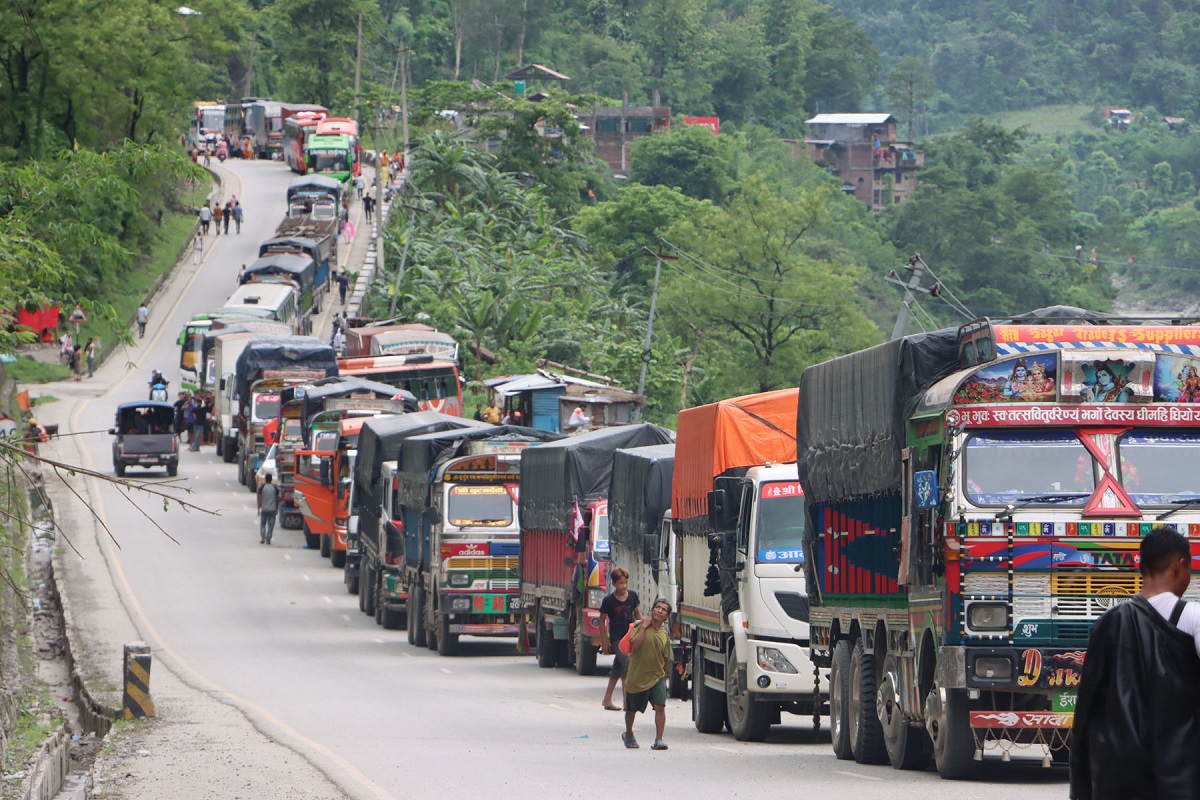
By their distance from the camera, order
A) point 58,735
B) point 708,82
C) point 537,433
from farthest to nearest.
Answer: point 708,82 → point 537,433 → point 58,735

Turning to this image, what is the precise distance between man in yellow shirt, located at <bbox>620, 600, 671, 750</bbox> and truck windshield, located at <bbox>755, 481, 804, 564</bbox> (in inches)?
49.0

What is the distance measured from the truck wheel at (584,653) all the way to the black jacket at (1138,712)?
19318 mm

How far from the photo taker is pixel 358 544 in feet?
120

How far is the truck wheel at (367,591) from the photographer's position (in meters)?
34.8

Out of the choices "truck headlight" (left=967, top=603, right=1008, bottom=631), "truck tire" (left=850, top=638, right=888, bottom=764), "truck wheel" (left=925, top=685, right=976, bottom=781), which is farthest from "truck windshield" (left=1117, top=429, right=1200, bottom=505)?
"truck tire" (left=850, top=638, right=888, bottom=764)

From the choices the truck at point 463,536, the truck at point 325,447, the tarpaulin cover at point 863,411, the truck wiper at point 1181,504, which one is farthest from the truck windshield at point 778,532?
the truck at point 325,447

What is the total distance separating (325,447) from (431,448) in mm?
11715

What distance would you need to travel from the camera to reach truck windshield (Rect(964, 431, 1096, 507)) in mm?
12797

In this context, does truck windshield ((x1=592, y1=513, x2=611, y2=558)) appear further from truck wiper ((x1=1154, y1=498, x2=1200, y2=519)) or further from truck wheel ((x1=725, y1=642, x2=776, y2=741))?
truck wiper ((x1=1154, y1=498, x2=1200, y2=519))

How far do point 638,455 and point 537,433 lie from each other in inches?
344

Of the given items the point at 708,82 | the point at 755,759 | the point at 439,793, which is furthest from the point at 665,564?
the point at 708,82

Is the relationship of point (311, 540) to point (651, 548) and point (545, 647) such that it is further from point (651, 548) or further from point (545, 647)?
point (651, 548)

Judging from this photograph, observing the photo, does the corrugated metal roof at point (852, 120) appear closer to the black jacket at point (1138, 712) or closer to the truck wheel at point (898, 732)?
the truck wheel at point (898, 732)

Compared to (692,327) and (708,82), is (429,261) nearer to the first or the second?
(692,327)
